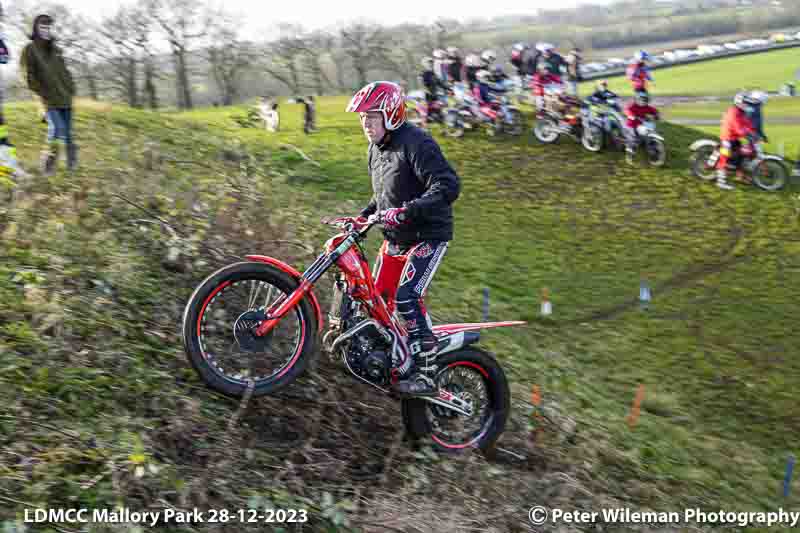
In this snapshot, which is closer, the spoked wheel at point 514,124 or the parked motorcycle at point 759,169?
the parked motorcycle at point 759,169

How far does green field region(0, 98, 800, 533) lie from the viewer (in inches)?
163

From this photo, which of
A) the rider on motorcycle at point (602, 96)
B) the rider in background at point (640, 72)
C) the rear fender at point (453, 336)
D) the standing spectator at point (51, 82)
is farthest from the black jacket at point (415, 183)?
the rider in background at point (640, 72)

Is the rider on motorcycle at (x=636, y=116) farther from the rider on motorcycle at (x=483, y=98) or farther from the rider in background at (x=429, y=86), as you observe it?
the rider in background at (x=429, y=86)

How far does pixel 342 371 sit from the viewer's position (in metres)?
5.68

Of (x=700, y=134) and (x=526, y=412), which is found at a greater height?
(x=700, y=134)

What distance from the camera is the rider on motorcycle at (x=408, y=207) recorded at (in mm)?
Result: 4727

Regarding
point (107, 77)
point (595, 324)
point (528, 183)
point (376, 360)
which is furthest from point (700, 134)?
point (107, 77)

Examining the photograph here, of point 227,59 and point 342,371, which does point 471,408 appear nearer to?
point 342,371

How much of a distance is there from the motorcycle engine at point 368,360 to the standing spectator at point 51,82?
197 inches

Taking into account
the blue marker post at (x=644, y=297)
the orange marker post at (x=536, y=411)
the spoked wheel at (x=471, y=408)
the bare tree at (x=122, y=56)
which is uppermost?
the bare tree at (x=122, y=56)

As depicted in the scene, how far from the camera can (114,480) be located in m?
3.70

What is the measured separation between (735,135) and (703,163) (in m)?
1.05

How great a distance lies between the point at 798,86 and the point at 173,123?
37.1 metres

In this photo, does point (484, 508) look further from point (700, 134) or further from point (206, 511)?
point (700, 134)
